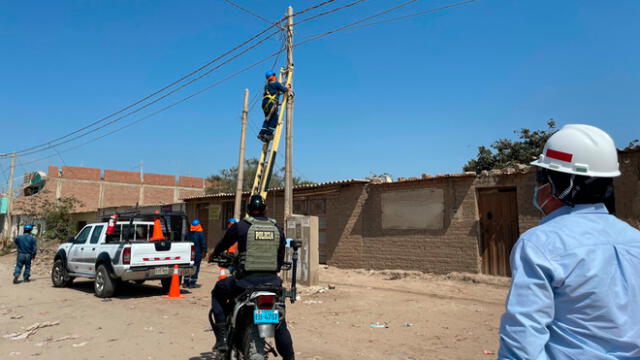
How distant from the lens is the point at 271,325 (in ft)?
13.1

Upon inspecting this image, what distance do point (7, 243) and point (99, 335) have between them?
29.9 meters

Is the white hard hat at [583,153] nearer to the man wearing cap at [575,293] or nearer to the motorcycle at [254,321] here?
the man wearing cap at [575,293]

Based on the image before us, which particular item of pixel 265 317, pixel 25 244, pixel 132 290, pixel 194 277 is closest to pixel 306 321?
pixel 265 317

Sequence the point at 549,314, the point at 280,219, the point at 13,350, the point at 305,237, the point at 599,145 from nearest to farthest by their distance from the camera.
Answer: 1. the point at 549,314
2. the point at 599,145
3. the point at 13,350
4. the point at 305,237
5. the point at 280,219

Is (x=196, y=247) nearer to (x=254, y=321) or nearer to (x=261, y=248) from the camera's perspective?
(x=261, y=248)

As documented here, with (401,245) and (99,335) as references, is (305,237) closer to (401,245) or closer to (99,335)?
(401,245)

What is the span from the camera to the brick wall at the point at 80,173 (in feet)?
133

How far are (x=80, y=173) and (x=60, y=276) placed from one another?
1302 inches

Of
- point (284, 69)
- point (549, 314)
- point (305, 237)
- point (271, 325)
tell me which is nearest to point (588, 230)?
point (549, 314)

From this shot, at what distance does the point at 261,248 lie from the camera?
4.30m

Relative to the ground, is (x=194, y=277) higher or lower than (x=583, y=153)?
lower

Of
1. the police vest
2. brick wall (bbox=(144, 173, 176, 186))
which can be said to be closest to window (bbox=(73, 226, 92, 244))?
the police vest

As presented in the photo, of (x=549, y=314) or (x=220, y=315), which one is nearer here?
(x=549, y=314)

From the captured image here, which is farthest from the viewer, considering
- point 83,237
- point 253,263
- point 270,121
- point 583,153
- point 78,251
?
point 83,237
